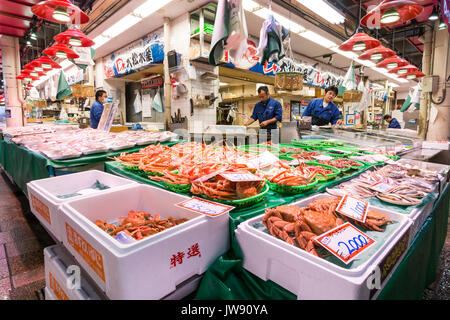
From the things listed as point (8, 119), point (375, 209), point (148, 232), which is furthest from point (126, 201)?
point (8, 119)

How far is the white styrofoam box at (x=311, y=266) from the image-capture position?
2.38ft

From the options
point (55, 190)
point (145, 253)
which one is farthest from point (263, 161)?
point (55, 190)

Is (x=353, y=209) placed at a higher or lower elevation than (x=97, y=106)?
lower

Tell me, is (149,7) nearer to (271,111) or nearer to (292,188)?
(271,111)

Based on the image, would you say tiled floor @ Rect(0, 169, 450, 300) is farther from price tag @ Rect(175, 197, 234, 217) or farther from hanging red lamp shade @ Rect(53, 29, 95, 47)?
hanging red lamp shade @ Rect(53, 29, 95, 47)

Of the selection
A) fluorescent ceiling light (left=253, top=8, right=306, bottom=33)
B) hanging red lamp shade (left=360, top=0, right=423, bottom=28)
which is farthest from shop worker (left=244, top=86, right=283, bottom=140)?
hanging red lamp shade (left=360, top=0, right=423, bottom=28)

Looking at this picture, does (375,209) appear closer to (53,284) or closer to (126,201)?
(126,201)

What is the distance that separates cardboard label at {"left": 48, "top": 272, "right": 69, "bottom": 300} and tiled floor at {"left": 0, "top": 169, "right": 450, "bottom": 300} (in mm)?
917

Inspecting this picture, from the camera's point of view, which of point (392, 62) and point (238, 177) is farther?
point (392, 62)

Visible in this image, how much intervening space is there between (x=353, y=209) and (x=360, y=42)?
13.2 ft

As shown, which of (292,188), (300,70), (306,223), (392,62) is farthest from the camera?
(300,70)

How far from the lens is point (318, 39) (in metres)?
7.53

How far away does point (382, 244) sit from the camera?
94cm

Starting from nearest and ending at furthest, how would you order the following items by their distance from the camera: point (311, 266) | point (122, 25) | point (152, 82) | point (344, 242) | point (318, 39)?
point (311, 266) → point (344, 242) → point (122, 25) → point (318, 39) → point (152, 82)
